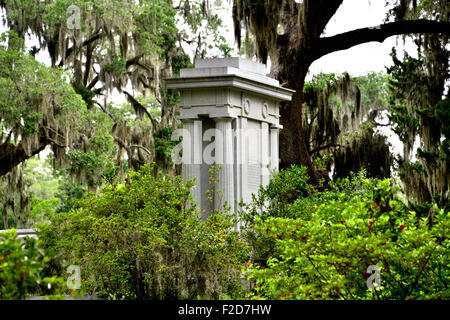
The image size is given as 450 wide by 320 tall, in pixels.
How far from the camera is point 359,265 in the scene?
19.4ft

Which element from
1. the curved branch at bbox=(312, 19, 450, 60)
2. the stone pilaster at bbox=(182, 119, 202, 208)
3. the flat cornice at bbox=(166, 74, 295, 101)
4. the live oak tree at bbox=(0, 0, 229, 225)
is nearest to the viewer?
the flat cornice at bbox=(166, 74, 295, 101)

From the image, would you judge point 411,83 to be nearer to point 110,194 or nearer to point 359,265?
point 110,194

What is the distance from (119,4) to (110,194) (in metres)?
13.0

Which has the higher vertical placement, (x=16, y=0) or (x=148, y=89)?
(x=16, y=0)

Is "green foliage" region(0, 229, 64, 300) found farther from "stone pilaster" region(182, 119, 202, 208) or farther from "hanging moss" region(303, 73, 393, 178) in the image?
"hanging moss" region(303, 73, 393, 178)

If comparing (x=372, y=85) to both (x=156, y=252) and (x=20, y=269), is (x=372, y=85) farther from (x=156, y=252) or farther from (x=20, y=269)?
(x=20, y=269)

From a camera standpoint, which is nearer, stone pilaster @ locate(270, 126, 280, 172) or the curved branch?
stone pilaster @ locate(270, 126, 280, 172)

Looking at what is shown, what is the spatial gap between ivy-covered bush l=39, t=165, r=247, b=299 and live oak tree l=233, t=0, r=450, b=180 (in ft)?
22.3

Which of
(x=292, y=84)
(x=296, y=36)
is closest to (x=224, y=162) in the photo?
(x=292, y=84)

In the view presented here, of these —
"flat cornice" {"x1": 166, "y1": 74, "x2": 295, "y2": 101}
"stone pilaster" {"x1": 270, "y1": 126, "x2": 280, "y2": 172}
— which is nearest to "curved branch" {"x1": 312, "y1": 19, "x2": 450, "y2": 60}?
"stone pilaster" {"x1": 270, "y1": 126, "x2": 280, "y2": 172}

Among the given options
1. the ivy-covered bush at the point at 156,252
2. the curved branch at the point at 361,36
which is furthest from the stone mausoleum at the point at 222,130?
the curved branch at the point at 361,36

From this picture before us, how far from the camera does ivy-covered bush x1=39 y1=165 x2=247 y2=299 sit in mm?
8289

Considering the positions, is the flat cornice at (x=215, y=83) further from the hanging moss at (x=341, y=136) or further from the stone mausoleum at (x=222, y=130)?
the hanging moss at (x=341, y=136)
